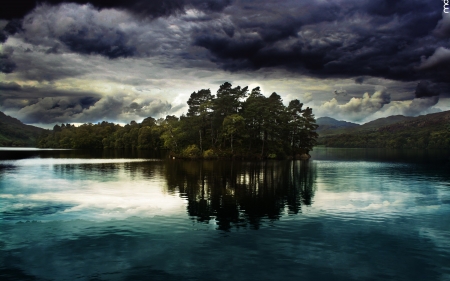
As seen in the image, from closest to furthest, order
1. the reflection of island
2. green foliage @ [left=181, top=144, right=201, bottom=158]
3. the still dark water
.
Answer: the still dark water, the reflection of island, green foliage @ [left=181, top=144, right=201, bottom=158]

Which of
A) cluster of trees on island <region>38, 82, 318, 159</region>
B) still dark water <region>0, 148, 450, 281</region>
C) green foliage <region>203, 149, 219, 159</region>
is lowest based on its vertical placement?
still dark water <region>0, 148, 450, 281</region>

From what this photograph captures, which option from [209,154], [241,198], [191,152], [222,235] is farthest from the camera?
[191,152]

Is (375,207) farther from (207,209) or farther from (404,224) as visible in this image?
(207,209)

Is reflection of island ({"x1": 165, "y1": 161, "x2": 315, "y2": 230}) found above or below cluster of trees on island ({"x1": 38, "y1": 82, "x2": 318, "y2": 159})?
below

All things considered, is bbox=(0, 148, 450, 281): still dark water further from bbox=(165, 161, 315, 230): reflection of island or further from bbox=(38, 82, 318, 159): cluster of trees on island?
bbox=(38, 82, 318, 159): cluster of trees on island

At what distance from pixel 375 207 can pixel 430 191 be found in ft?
56.4

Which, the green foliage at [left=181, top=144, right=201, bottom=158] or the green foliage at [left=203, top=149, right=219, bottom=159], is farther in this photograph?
the green foliage at [left=203, top=149, right=219, bottom=159]

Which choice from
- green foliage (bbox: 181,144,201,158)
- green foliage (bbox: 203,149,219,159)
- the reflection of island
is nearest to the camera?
the reflection of island

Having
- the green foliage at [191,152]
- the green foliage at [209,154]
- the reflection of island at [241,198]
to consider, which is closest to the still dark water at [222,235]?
the reflection of island at [241,198]

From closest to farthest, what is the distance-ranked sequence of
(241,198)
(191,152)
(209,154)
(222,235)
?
(222,235) → (241,198) → (209,154) → (191,152)

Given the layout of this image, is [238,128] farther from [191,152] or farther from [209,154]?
[191,152]

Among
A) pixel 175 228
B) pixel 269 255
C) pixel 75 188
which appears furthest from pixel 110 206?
pixel 269 255

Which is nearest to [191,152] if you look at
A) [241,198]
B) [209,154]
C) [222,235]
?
[209,154]

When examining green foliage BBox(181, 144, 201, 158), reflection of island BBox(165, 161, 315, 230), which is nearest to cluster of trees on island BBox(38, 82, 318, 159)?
green foliage BBox(181, 144, 201, 158)
